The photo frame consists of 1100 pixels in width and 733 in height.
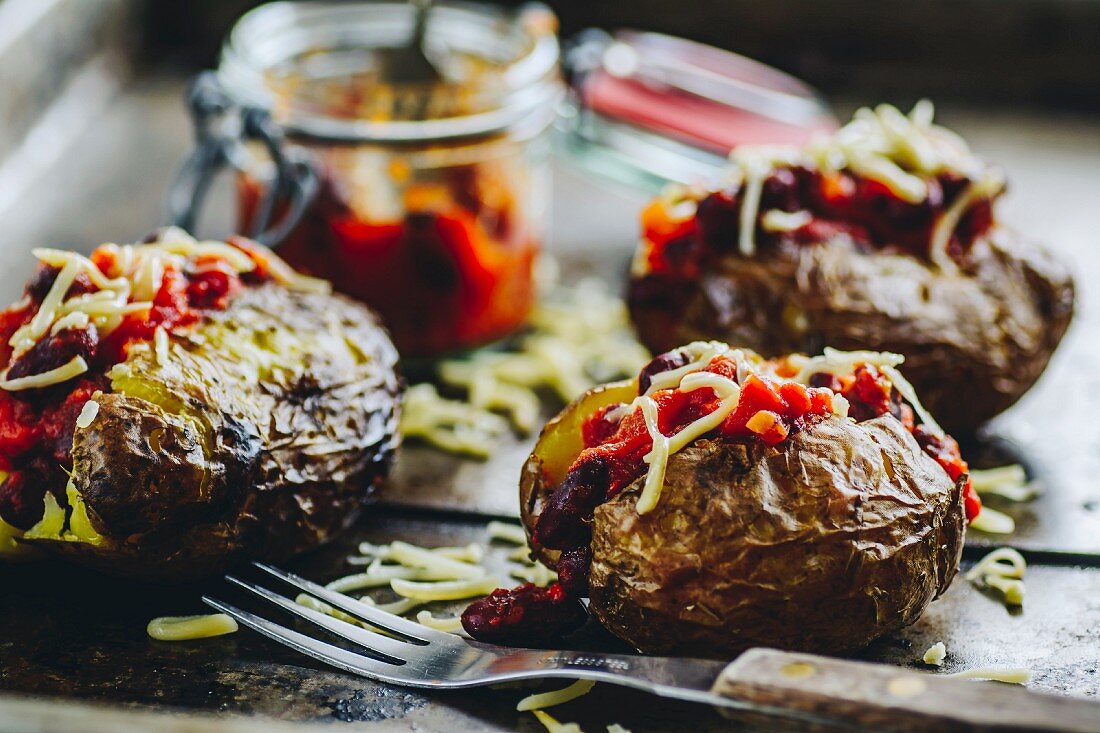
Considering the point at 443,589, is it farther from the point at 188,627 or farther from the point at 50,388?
the point at 50,388

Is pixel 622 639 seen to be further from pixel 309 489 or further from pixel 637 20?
pixel 637 20

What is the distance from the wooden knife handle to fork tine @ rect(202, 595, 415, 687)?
574 mm

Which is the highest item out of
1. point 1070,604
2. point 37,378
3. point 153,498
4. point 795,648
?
point 37,378

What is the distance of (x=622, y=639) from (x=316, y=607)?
568mm

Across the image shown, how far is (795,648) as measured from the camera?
6.47 feet

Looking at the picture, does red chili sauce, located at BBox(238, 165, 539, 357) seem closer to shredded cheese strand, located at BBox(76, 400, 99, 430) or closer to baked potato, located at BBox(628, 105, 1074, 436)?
baked potato, located at BBox(628, 105, 1074, 436)

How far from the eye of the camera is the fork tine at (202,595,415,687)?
2016mm

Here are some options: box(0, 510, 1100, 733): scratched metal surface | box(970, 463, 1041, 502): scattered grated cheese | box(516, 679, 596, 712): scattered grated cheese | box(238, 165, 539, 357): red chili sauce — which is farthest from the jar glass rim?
box(516, 679, 596, 712): scattered grated cheese

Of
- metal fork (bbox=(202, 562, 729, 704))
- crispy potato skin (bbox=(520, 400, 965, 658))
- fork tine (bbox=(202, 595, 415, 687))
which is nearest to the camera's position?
metal fork (bbox=(202, 562, 729, 704))

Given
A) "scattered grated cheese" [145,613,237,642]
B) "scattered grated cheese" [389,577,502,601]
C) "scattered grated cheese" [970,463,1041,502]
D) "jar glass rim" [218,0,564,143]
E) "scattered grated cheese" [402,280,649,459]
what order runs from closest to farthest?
"scattered grated cheese" [145,613,237,642] < "scattered grated cheese" [389,577,502,601] < "scattered grated cheese" [970,463,1041,502] < "scattered grated cheese" [402,280,649,459] < "jar glass rim" [218,0,564,143]

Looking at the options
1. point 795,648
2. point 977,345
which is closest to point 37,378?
point 795,648

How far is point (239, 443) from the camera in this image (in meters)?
2.18

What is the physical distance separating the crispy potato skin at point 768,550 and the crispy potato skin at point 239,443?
634 millimetres

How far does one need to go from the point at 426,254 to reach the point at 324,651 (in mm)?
1287
